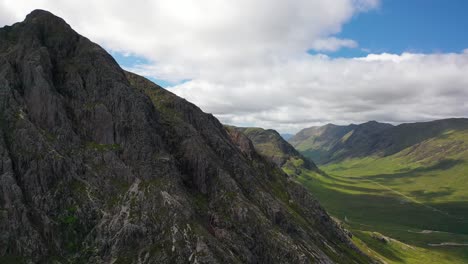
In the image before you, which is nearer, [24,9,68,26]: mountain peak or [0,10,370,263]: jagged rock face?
[0,10,370,263]: jagged rock face

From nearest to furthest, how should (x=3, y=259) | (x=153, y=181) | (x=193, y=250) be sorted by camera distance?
1. (x=3, y=259)
2. (x=193, y=250)
3. (x=153, y=181)

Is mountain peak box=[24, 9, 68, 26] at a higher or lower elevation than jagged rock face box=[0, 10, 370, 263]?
higher

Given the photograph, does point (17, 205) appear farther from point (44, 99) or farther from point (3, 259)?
point (44, 99)

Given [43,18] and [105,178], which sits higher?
[43,18]

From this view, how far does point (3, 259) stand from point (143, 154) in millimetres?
46637

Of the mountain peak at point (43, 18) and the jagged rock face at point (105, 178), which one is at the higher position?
the mountain peak at point (43, 18)

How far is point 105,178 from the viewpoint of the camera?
108312 millimetres

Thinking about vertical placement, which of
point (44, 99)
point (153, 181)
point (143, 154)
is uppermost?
point (44, 99)

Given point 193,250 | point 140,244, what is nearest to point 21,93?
point 140,244

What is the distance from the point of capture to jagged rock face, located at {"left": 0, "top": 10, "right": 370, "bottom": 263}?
9612 centimetres

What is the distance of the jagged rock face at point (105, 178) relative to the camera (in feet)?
315

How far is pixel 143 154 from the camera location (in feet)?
386

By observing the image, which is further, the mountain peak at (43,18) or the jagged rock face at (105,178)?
the mountain peak at (43,18)

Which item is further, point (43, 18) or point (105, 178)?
point (43, 18)
